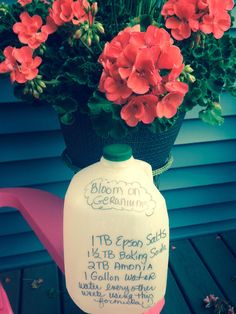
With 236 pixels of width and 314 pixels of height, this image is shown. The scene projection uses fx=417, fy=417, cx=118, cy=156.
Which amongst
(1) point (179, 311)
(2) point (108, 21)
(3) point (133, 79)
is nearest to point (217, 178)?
(1) point (179, 311)

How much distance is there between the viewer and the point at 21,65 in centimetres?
90

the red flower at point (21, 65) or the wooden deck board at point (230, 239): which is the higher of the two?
the red flower at point (21, 65)

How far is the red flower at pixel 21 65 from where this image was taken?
896mm

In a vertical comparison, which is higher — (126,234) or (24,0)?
(24,0)

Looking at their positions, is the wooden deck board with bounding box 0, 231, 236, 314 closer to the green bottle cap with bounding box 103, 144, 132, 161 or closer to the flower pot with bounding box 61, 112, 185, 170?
the flower pot with bounding box 61, 112, 185, 170

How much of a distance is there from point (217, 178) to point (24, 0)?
1.25m

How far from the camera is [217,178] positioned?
195cm

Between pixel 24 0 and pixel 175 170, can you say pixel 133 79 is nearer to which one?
pixel 24 0

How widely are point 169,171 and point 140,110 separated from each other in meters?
1.03

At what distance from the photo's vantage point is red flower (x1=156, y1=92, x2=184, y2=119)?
85 cm

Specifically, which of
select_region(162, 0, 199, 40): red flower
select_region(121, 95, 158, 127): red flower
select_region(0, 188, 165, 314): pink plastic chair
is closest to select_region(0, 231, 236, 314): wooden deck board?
select_region(0, 188, 165, 314): pink plastic chair

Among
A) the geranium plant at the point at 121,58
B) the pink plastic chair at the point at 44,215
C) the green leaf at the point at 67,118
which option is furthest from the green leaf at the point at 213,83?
the pink plastic chair at the point at 44,215

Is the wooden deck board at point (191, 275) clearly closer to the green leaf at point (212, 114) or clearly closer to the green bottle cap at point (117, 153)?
the green leaf at point (212, 114)

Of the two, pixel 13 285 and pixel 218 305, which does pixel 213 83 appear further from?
pixel 13 285
